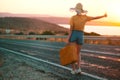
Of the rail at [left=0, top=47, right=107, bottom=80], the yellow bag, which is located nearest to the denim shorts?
the yellow bag

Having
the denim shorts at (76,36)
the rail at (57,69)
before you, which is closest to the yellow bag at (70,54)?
the denim shorts at (76,36)

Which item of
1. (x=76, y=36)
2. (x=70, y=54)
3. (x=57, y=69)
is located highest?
(x=76, y=36)

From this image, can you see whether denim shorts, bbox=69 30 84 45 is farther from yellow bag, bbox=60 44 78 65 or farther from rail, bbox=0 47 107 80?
rail, bbox=0 47 107 80

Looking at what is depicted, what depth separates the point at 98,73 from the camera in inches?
414

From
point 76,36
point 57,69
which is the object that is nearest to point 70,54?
point 76,36

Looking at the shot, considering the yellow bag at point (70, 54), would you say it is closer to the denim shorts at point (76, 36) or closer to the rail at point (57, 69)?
the denim shorts at point (76, 36)

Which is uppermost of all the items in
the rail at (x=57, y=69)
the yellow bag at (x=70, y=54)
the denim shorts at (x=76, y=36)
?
the denim shorts at (x=76, y=36)

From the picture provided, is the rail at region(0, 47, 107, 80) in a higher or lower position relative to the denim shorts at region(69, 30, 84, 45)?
lower

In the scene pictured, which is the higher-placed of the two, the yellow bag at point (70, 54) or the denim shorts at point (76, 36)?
the denim shorts at point (76, 36)

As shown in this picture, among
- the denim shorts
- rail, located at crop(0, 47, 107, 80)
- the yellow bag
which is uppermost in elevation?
the denim shorts

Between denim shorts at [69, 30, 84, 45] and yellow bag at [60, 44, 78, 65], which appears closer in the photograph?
yellow bag at [60, 44, 78, 65]

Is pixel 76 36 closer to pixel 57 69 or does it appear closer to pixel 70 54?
pixel 70 54

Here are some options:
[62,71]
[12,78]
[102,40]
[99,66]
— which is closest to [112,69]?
[99,66]

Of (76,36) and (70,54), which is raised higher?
(76,36)
